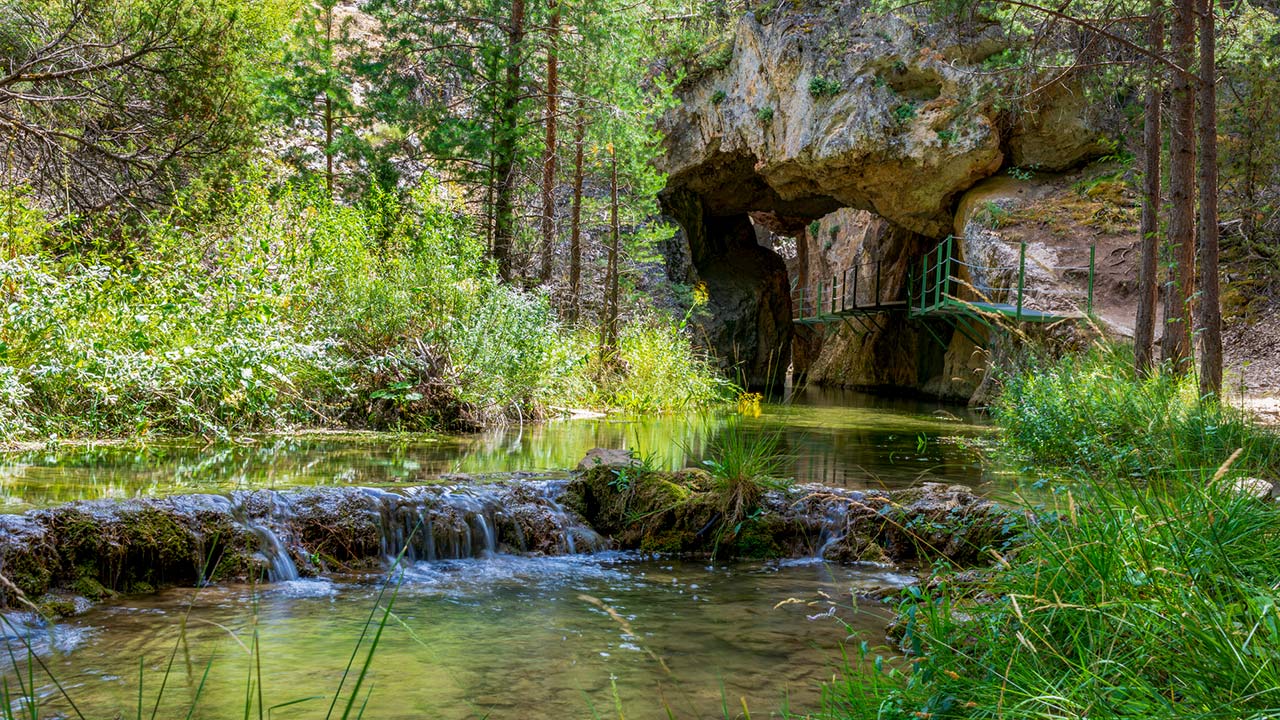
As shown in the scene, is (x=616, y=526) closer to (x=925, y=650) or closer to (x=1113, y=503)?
(x=925, y=650)

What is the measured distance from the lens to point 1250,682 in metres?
1.68

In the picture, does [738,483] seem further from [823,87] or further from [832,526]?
[823,87]

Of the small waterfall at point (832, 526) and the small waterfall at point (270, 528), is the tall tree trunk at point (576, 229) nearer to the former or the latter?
the small waterfall at point (832, 526)

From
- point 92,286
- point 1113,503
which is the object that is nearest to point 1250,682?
point 1113,503

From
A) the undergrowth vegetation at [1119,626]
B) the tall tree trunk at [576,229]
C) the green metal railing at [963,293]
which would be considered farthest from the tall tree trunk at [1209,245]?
the tall tree trunk at [576,229]

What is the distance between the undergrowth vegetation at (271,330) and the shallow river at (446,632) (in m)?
0.86

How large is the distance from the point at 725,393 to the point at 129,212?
9.96m

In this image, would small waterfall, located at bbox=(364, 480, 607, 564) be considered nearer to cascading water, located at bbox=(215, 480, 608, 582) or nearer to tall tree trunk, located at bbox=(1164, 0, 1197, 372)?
cascading water, located at bbox=(215, 480, 608, 582)

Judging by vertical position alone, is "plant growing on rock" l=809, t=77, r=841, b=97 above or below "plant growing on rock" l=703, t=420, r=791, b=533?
above

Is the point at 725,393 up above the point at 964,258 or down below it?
below

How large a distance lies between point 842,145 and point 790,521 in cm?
1385

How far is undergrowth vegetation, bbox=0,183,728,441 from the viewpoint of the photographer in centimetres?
771

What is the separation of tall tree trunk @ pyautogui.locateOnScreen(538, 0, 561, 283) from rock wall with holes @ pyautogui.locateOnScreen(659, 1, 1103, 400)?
3460 mm

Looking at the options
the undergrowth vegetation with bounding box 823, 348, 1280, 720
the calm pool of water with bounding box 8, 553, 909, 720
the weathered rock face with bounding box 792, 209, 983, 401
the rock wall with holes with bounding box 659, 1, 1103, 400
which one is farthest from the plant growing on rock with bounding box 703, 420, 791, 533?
the weathered rock face with bounding box 792, 209, 983, 401
